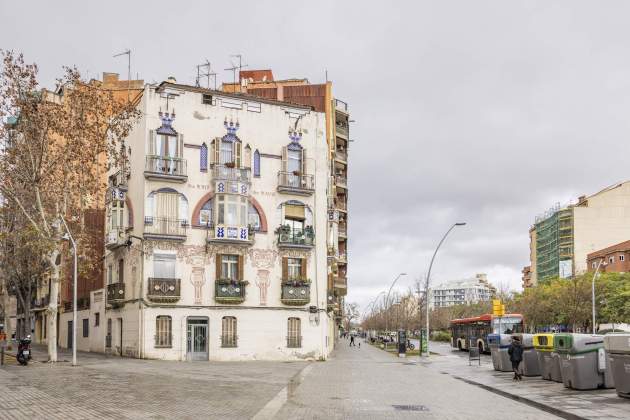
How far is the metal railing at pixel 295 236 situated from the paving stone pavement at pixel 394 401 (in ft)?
47.7

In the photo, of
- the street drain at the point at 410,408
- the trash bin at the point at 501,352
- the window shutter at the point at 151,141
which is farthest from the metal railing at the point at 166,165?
the street drain at the point at 410,408

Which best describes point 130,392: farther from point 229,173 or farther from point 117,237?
point 117,237

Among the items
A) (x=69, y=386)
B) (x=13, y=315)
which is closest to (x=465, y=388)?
(x=69, y=386)

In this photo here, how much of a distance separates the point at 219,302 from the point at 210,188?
619 centimetres

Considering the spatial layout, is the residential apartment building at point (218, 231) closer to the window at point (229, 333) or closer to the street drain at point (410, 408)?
the window at point (229, 333)

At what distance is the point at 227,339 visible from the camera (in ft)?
131

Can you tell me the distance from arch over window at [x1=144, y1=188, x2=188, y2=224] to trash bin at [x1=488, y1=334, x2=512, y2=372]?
57.1ft

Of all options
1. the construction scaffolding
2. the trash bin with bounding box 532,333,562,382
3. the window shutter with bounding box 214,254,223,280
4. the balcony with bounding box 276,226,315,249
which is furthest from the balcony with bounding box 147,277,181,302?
the construction scaffolding

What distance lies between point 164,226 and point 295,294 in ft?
27.1

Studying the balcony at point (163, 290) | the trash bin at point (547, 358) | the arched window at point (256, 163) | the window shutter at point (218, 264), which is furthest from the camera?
the arched window at point (256, 163)

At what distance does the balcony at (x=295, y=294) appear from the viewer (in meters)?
41.2

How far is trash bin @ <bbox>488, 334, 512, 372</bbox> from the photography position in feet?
104

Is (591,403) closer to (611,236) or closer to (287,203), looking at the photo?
(287,203)

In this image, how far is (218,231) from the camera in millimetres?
39594
